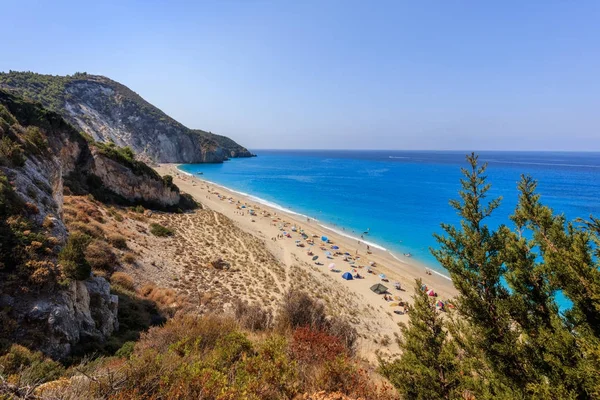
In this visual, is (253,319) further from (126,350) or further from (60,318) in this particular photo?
(60,318)

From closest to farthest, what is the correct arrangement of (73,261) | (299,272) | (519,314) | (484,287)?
(519,314) → (484,287) → (73,261) → (299,272)

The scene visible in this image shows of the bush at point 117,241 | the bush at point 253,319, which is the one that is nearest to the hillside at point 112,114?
the bush at point 117,241

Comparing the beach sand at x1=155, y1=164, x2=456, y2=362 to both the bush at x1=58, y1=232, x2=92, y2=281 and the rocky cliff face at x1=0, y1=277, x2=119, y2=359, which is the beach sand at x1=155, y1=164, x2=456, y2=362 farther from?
the bush at x1=58, y1=232, x2=92, y2=281

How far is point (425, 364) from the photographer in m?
7.91

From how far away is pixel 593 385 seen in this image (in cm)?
463

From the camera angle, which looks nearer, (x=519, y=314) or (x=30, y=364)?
(x=30, y=364)

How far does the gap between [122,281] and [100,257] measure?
1.89 metres

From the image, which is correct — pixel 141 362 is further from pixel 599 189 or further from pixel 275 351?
pixel 599 189

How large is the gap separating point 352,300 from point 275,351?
53.3 feet

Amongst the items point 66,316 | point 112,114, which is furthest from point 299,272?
point 112,114

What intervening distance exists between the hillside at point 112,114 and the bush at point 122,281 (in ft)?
207

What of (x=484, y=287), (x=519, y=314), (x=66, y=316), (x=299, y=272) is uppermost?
(x=484, y=287)

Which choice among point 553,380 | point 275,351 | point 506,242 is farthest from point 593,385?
point 275,351

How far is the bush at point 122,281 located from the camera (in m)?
13.7
